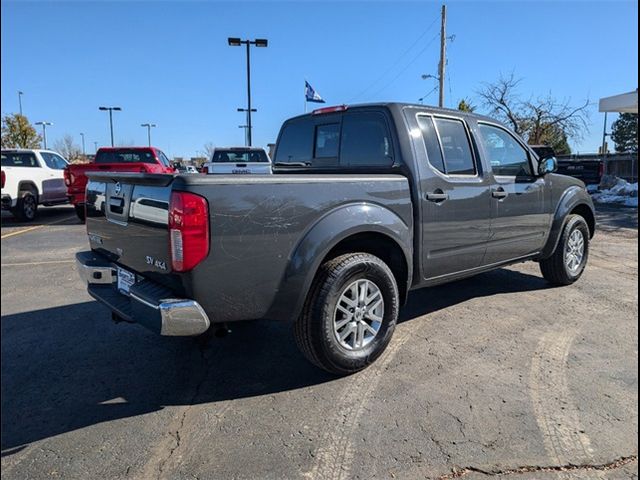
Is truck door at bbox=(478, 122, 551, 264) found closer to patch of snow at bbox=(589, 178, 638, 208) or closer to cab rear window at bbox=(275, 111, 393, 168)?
cab rear window at bbox=(275, 111, 393, 168)

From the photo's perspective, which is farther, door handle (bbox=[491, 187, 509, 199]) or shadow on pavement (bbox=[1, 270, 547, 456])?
door handle (bbox=[491, 187, 509, 199])

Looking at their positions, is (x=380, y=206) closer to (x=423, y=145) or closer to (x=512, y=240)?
(x=423, y=145)

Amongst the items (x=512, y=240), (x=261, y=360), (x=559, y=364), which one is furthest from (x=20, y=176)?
(x=559, y=364)

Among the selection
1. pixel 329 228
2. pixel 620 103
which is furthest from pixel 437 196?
pixel 620 103

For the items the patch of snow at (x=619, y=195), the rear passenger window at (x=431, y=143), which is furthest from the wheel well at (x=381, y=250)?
the patch of snow at (x=619, y=195)

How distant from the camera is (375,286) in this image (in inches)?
145

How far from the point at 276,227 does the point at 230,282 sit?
0.44 meters

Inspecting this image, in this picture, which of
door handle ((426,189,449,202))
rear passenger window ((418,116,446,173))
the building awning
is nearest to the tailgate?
door handle ((426,189,449,202))

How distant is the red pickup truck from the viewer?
1088 centimetres

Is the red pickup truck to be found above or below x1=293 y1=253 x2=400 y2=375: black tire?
above

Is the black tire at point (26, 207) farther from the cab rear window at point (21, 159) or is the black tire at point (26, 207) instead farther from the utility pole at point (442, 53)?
the utility pole at point (442, 53)

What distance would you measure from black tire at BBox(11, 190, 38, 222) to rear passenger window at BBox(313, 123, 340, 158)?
34.1ft

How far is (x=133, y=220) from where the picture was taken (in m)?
3.27

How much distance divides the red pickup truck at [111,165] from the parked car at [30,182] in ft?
4.07
